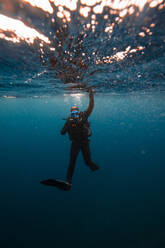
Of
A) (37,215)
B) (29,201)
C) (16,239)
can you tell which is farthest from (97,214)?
(29,201)

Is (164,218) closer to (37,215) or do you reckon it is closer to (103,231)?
(103,231)

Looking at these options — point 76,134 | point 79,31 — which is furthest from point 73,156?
point 79,31

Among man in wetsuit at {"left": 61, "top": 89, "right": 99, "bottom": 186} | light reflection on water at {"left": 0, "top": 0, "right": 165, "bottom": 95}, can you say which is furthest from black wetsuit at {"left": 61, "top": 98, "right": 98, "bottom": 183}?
light reflection on water at {"left": 0, "top": 0, "right": 165, "bottom": 95}

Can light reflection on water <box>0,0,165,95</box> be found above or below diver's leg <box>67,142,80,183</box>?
above

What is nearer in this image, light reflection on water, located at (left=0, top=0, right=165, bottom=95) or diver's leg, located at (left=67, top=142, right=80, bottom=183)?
light reflection on water, located at (left=0, top=0, right=165, bottom=95)

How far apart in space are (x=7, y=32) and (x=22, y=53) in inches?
57.6

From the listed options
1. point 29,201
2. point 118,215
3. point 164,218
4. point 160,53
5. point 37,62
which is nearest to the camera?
point 160,53

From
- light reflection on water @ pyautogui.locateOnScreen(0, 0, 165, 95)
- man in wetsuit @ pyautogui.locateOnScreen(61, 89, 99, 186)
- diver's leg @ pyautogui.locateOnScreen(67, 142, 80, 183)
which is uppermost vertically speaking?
light reflection on water @ pyautogui.locateOnScreen(0, 0, 165, 95)

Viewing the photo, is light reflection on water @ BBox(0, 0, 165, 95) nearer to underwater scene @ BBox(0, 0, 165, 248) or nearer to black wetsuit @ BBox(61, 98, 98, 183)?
underwater scene @ BBox(0, 0, 165, 248)

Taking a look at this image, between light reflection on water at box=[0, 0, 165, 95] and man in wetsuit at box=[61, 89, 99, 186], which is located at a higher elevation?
light reflection on water at box=[0, 0, 165, 95]

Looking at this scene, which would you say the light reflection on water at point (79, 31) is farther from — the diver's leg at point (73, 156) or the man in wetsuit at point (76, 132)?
the diver's leg at point (73, 156)

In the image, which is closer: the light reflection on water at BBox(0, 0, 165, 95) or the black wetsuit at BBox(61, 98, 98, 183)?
the light reflection on water at BBox(0, 0, 165, 95)

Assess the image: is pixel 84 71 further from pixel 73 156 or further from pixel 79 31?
pixel 73 156

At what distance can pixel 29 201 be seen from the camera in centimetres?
930
